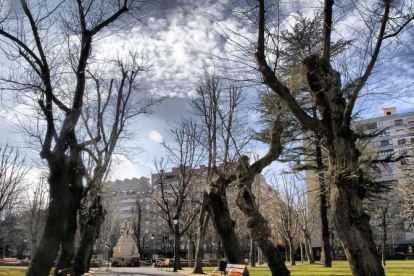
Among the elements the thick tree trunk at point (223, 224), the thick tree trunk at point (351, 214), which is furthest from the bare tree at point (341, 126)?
the thick tree trunk at point (223, 224)

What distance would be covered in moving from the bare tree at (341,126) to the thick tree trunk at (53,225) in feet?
19.4

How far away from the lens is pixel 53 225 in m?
7.60

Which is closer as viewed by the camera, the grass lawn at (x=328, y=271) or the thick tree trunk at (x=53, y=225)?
the thick tree trunk at (x=53, y=225)

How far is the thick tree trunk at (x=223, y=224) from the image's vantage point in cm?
1086

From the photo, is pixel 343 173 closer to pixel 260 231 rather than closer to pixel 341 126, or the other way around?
pixel 341 126

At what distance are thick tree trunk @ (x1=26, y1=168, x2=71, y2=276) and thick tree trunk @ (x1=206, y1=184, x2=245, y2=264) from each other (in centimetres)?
496

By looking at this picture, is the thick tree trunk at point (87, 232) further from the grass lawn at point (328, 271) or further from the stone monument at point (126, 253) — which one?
the stone monument at point (126, 253)

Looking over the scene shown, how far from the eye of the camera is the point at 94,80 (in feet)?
45.6

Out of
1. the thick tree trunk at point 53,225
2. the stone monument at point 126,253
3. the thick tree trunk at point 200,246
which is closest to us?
the thick tree trunk at point 53,225

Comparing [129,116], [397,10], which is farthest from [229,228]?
[397,10]

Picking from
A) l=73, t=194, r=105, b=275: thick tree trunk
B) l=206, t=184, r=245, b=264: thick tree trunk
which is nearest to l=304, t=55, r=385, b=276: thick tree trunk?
l=206, t=184, r=245, b=264: thick tree trunk

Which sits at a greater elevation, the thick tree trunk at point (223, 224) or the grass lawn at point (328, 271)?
the thick tree trunk at point (223, 224)

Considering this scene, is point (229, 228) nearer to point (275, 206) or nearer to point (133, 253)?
point (275, 206)

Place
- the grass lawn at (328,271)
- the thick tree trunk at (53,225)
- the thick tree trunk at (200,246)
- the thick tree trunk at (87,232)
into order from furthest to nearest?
the thick tree trunk at (200,246) < the thick tree trunk at (87,232) < the grass lawn at (328,271) < the thick tree trunk at (53,225)
